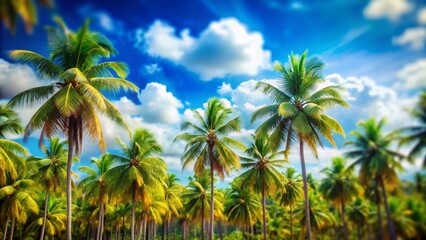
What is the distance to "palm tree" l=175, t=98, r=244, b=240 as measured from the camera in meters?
22.9

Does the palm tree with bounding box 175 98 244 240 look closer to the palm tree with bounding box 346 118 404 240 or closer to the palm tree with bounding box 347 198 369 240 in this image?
the palm tree with bounding box 346 118 404 240

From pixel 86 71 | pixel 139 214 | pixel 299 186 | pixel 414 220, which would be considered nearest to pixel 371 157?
pixel 414 220

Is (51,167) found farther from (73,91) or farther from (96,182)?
(73,91)

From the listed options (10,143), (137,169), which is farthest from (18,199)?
(137,169)

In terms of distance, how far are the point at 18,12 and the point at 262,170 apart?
2320cm

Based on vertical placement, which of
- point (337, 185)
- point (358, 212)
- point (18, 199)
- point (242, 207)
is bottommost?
point (358, 212)

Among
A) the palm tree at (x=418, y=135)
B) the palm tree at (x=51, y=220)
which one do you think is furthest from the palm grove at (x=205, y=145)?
the palm tree at (x=51, y=220)

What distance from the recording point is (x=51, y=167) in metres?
28.8

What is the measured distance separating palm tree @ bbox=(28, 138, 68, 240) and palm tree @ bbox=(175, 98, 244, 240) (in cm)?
1343

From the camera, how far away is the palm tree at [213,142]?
22922 millimetres

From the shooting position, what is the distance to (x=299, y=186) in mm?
34719

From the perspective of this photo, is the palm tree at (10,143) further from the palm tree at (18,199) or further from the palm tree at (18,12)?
the palm tree at (18,12)

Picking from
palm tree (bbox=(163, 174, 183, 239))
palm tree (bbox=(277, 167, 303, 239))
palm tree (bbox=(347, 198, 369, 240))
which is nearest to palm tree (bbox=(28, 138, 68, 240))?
palm tree (bbox=(163, 174, 183, 239))

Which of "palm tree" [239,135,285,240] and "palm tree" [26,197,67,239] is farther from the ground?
"palm tree" [239,135,285,240]
